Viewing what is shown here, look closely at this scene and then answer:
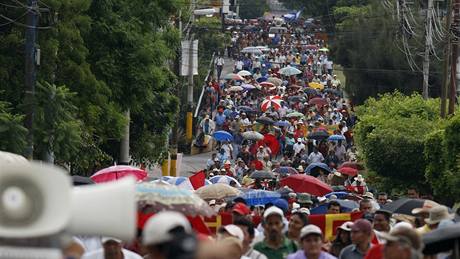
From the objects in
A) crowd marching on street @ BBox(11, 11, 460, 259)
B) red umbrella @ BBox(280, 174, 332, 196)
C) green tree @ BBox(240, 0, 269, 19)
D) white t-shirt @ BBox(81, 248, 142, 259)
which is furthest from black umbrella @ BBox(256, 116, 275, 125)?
green tree @ BBox(240, 0, 269, 19)

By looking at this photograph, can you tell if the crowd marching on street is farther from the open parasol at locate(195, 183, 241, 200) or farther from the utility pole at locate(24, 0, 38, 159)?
the utility pole at locate(24, 0, 38, 159)

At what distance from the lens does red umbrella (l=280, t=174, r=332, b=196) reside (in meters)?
25.9

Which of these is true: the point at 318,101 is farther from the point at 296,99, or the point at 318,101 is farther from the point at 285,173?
the point at 285,173

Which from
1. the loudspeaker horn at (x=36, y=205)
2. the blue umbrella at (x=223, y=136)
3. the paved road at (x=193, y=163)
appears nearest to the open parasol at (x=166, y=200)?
the loudspeaker horn at (x=36, y=205)

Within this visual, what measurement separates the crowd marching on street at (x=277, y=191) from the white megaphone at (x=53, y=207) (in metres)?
0.26

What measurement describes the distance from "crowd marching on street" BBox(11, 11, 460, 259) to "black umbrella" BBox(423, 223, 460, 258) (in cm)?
1

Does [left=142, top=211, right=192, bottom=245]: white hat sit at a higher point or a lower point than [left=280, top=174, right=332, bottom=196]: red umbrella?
higher

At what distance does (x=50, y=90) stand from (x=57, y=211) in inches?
789

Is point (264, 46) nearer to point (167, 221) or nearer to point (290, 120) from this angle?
point (290, 120)

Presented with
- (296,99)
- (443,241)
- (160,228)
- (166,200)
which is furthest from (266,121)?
(160,228)

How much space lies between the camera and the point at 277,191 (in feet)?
79.2

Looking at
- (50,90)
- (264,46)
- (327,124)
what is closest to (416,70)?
(327,124)

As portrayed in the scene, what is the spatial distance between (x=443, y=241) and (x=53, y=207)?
4.58 m

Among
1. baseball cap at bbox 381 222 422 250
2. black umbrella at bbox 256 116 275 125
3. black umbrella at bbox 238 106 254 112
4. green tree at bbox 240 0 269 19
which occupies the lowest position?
green tree at bbox 240 0 269 19
